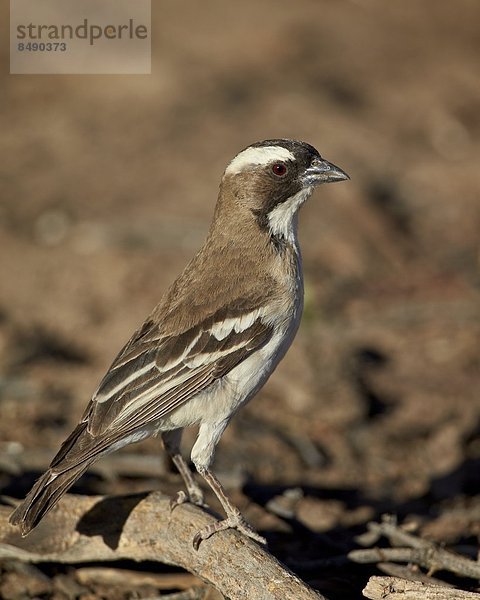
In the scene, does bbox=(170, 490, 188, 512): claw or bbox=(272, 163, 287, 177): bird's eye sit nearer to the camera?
bbox=(170, 490, 188, 512): claw

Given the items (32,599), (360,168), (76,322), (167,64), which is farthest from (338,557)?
(167,64)

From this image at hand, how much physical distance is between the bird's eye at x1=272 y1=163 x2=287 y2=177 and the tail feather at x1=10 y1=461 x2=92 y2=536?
2151mm

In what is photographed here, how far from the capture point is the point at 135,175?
12344 millimetres

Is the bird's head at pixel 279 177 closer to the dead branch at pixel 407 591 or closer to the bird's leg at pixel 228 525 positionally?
the bird's leg at pixel 228 525

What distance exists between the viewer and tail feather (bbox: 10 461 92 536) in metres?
4.95

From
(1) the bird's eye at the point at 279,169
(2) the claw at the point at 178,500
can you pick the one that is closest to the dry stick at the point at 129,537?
(2) the claw at the point at 178,500

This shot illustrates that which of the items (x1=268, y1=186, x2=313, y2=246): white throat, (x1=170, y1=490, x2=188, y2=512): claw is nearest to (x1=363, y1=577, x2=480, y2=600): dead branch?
(x1=170, y1=490, x2=188, y2=512): claw

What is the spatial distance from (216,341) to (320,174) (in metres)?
1.29

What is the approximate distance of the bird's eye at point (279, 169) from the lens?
6.11 meters

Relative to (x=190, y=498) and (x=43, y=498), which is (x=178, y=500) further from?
(x=43, y=498)

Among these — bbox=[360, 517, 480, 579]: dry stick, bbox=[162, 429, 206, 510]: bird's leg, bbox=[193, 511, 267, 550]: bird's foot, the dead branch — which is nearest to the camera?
the dead branch

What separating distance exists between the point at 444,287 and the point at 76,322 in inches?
144

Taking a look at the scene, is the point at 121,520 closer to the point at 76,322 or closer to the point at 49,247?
the point at 76,322

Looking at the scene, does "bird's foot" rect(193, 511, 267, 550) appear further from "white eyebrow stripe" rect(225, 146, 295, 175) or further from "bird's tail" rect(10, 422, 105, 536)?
"white eyebrow stripe" rect(225, 146, 295, 175)
